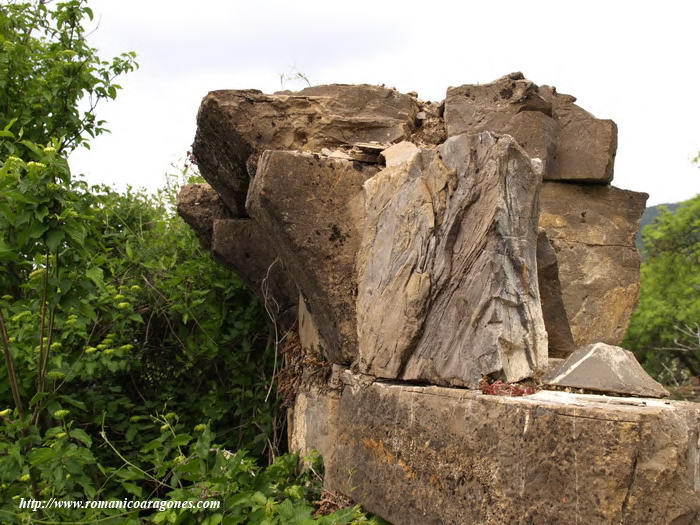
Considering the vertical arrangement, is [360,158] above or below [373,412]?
above

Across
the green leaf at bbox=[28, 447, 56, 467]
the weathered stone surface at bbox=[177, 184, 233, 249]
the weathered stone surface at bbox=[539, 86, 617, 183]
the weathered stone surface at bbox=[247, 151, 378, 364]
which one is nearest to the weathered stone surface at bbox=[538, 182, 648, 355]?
the weathered stone surface at bbox=[539, 86, 617, 183]

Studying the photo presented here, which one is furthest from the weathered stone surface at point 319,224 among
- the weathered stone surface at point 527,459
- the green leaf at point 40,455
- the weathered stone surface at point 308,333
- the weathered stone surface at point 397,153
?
the green leaf at point 40,455

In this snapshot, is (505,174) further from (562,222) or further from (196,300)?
(196,300)

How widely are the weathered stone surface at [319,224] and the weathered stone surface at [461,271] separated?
0.32 meters

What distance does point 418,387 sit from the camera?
308 cm

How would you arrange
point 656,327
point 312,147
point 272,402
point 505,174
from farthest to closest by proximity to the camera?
point 656,327
point 272,402
point 312,147
point 505,174

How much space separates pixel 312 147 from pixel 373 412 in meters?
1.70

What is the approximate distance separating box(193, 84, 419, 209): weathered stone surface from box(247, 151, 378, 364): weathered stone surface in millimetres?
496

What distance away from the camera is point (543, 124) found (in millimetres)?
4613

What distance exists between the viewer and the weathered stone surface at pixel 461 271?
9.45ft

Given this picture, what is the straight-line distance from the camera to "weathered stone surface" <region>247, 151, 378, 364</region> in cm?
375

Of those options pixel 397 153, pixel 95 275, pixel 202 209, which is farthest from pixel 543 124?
pixel 95 275

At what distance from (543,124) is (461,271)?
2.00 metres

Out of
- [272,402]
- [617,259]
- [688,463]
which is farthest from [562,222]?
[688,463]
